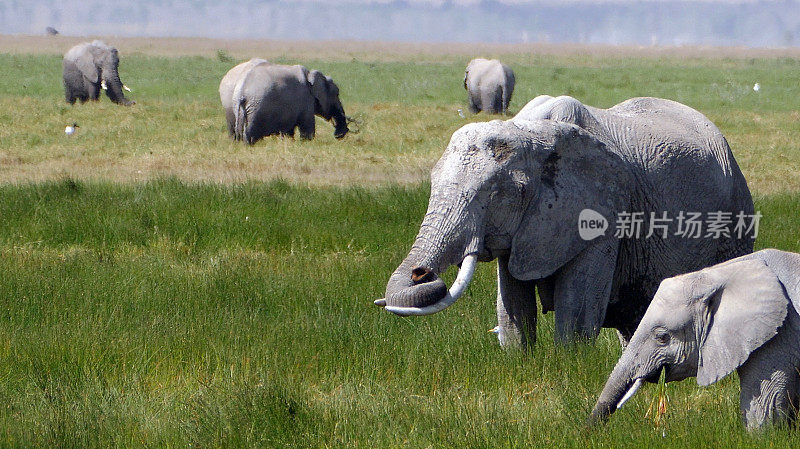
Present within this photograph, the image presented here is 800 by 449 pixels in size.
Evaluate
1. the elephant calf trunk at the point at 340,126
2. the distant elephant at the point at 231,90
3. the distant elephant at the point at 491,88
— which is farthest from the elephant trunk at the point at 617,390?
the distant elephant at the point at 491,88

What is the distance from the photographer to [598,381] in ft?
16.8

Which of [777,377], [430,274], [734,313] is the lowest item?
[777,377]

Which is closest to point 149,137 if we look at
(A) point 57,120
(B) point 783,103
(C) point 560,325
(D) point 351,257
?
(A) point 57,120

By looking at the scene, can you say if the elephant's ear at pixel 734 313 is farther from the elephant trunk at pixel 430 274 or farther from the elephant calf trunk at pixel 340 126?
the elephant calf trunk at pixel 340 126

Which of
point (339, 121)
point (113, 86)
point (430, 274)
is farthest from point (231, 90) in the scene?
point (430, 274)

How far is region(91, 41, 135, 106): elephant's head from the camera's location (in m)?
25.7

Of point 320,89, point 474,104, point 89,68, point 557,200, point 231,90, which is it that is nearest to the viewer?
point 557,200

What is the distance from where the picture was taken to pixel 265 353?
5746 millimetres

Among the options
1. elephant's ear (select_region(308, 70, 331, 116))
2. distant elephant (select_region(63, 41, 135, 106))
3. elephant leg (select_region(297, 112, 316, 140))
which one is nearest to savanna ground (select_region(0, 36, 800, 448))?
elephant leg (select_region(297, 112, 316, 140))

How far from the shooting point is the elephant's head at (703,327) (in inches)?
152

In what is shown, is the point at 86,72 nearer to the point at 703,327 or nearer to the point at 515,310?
the point at 515,310

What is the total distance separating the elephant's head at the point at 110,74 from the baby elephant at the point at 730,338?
2233 centimetres

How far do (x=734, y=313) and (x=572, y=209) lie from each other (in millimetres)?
1248

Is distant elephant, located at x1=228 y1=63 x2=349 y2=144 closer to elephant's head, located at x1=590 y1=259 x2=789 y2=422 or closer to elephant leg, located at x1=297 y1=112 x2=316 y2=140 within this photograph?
elephant leg, located at x1=297 y1=112 x2=316 y2=140
